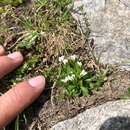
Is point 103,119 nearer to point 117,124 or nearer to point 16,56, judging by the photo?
point 117,124

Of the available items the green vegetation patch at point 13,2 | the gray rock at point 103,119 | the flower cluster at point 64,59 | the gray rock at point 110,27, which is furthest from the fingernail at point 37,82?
the green vegetation patch at point 13,2

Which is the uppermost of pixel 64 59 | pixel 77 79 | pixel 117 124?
pixel 64 59

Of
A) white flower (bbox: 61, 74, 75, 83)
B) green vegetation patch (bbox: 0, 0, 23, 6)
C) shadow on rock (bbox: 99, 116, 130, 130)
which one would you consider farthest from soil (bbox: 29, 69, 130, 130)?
green vegetation patch (bbox: 0, 0, 23, 6)

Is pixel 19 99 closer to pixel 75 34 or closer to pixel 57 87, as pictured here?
pixel 57 87

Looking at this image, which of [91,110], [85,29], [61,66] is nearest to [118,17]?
[85,29]

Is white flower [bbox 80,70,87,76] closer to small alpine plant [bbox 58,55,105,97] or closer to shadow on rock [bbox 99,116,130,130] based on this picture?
small alpine plant [bbox 58,55,105,97]

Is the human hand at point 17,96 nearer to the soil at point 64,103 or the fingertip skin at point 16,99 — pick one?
the fingertip skin at point 16,99

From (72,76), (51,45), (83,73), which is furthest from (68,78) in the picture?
(51,45)
